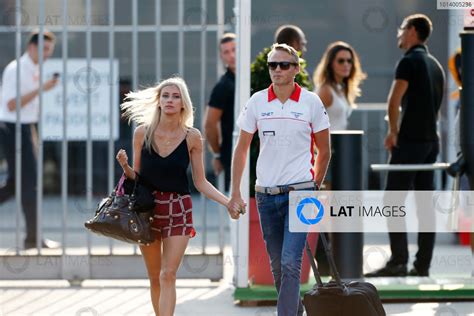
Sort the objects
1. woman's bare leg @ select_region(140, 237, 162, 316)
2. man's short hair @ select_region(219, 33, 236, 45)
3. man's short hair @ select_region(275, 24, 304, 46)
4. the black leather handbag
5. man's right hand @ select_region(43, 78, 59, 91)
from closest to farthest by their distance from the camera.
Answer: the black leather handbag < woman's bare leg @ select_region(140, 237, 162, 316) < man's short hair @ select_region(275, 24, 304, 46) < man's short hair @ select_region(219, 33, 236, 45) < man's right hand @ select_region(43, 78, 59, 91)

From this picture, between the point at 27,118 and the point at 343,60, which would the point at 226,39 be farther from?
the point at 27,118

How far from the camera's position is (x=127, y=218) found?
6.64 metres

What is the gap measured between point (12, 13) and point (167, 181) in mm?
3614

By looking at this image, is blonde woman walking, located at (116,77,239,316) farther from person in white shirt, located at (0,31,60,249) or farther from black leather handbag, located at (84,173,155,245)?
person in white shirt, located at (0,31,60,249)

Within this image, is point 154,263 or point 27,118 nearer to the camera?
point 154,263

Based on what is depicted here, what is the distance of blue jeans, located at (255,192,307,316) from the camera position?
21.9 feet

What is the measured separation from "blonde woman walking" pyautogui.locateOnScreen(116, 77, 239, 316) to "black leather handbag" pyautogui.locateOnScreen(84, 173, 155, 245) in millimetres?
90

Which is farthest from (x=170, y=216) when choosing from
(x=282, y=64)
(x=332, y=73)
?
(x=332, y=73)

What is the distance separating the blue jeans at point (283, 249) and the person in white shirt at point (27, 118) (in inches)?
153

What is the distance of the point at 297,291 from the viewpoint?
21.9 feet

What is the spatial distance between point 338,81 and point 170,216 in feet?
9.99

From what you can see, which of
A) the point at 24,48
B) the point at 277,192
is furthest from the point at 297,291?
the point at 24,48

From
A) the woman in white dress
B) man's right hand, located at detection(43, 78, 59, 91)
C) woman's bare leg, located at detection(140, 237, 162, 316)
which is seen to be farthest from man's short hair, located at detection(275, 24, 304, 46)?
man's right hand, located at detection(43, 78, 59, 91)

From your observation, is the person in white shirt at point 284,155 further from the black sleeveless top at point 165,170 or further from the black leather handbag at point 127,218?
the black leather handbag at point 127,218
